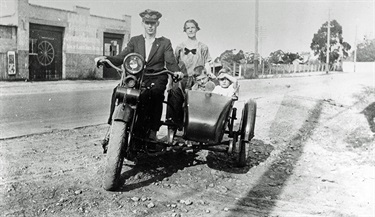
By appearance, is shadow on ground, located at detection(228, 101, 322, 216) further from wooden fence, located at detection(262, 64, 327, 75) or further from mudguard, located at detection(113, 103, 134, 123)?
wooden fence, located at detection(262, 64, 327, 75)

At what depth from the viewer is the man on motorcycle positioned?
4984mm

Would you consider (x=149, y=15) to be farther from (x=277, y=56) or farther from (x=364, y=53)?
(x=364, y=53)

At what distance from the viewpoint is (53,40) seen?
25.0 m

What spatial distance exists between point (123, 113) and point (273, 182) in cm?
232

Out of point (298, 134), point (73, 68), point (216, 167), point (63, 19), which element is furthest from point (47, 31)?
point (216, 167)

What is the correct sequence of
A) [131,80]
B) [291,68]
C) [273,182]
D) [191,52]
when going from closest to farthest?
[131,80]
[273,182]
[191,52]
[291,68]

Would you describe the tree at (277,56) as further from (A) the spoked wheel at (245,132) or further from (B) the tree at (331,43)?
(A) the spoked wheel at (245,132)

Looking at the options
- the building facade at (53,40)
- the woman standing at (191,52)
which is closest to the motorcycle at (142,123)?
the woman standing at (191,52)

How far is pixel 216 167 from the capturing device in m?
5.64

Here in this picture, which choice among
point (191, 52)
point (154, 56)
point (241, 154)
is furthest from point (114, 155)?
point (191, 52)

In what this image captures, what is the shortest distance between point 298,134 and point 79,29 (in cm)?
2131

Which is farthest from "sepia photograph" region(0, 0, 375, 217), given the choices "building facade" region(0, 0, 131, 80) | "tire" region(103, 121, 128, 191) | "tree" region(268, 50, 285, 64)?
"tree" region(268, 50, 285, 64)

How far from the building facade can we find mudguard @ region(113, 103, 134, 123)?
762 inches

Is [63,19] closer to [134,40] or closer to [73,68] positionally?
[73,68]
